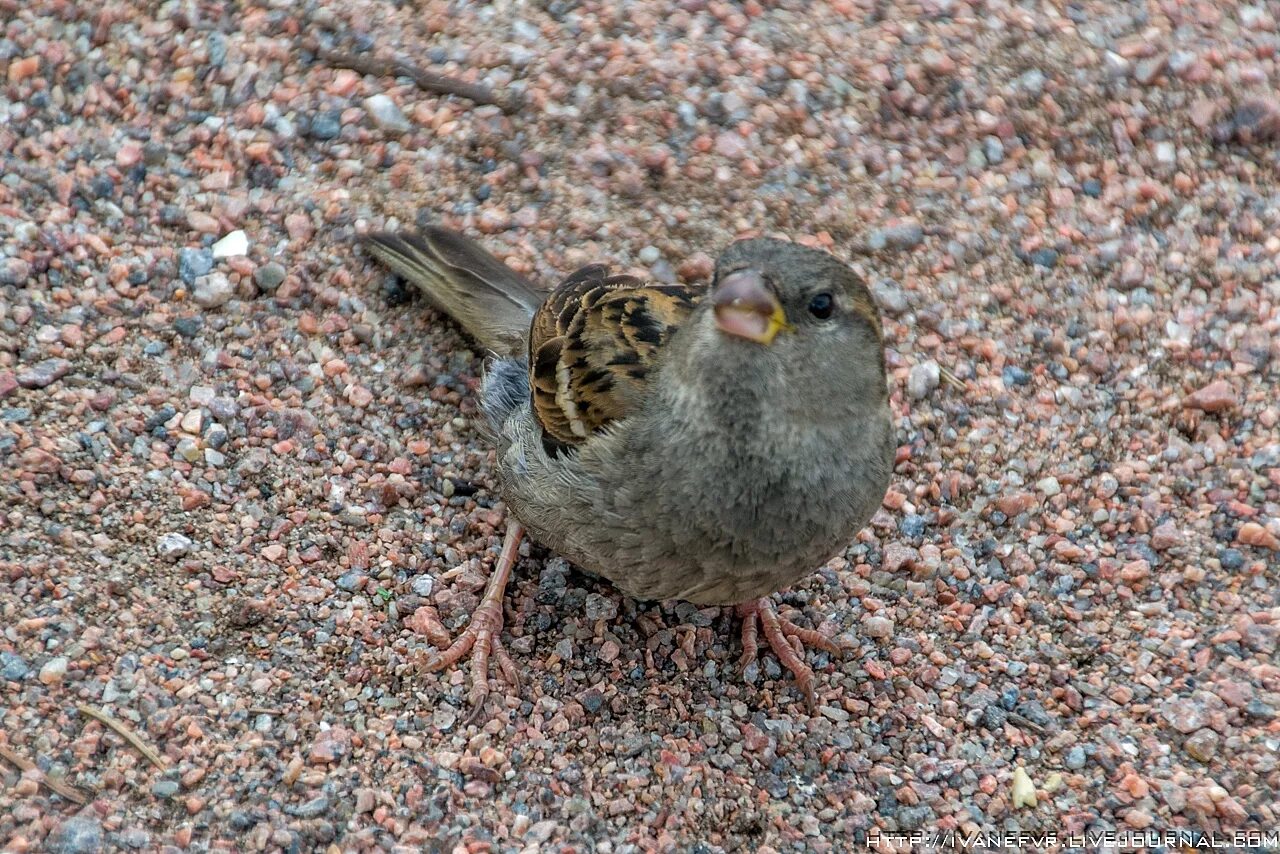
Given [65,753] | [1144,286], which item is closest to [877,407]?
[1144,286]

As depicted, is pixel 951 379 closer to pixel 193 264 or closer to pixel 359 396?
pixel 359 396

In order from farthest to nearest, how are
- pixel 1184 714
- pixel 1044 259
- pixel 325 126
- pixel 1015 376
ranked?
pixel 1044 259 → pixel 325 126 → pixel 1015 376 → pixel 1184 714

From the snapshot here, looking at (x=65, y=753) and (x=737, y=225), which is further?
(x=737, y=225)

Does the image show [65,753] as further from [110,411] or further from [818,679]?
[818,679]

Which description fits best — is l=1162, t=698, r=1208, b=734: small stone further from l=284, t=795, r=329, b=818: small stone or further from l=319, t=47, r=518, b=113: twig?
l=319, t=47, r=518, b=113: twig

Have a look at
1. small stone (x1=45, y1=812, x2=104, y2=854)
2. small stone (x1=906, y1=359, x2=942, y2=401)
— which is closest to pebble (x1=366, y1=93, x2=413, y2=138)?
small stone (x1=906, y1=359, x2=942, y2=401)

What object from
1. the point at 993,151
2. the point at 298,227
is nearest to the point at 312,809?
the point at 298,227
